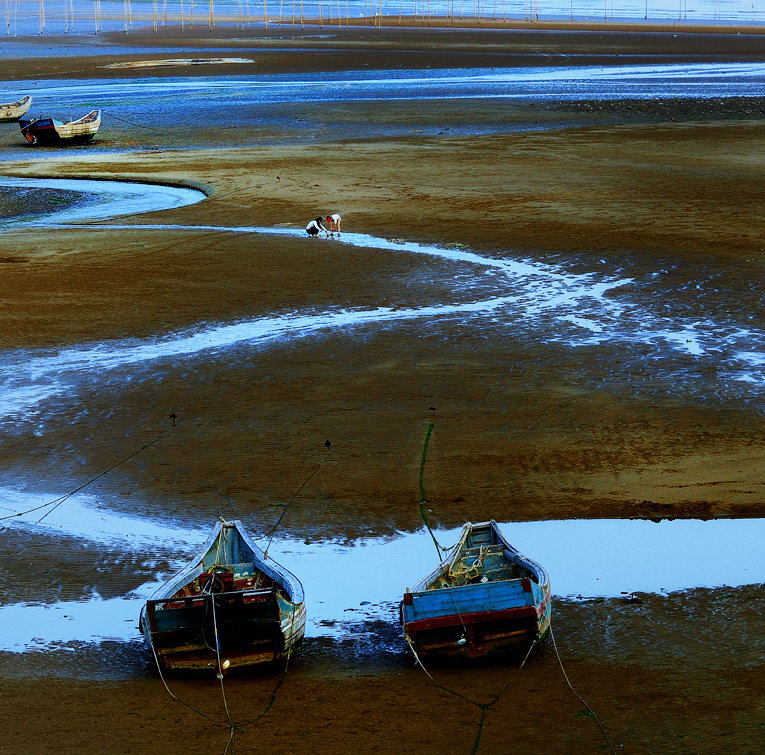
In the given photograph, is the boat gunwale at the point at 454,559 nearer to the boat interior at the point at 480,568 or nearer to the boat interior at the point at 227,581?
the boat interior at the point at 480,568

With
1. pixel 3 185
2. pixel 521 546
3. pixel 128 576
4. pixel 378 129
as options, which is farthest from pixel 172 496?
pixel 378 129

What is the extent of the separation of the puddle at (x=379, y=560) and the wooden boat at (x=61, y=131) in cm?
2718

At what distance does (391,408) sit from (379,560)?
11.7 ft

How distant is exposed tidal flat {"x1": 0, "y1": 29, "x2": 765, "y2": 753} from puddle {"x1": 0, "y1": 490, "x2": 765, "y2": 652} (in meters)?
0.05

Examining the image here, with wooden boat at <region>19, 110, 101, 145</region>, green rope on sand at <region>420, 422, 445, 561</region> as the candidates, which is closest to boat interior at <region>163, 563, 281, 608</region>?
green rope on sand at <region>420, 422, 445, 561</region>

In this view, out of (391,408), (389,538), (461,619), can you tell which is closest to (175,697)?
(461,619)

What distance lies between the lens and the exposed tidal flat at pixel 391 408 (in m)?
8.47

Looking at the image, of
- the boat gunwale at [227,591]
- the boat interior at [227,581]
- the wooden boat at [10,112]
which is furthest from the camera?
the wooden boat at [10,112]

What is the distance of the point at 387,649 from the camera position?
908cm

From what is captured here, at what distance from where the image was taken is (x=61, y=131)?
3684 centimetres

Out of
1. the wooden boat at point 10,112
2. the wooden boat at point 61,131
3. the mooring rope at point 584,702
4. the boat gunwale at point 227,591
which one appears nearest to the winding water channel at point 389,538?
the boat gunwale at point 227,591

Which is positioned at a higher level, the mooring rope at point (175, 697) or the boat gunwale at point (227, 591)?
the boat gunwale at point (227, 591)

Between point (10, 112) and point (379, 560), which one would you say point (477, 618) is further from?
point (10, 112)

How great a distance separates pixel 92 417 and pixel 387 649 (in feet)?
20.5
